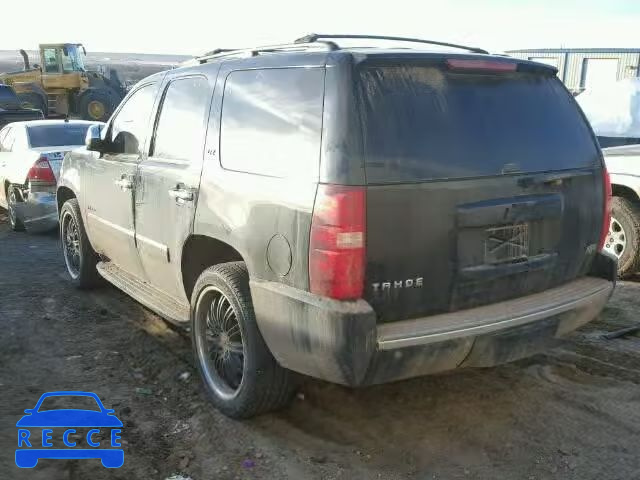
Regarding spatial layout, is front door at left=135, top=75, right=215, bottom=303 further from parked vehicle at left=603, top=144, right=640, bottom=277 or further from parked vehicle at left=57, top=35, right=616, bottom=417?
parked vehicle at left=603, top=144, right=640, bottom=277

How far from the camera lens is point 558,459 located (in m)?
3.12

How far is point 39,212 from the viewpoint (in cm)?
801

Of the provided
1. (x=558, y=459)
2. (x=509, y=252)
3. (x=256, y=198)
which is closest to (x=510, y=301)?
(x=509, y=252)

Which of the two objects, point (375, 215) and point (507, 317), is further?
point (507, 317)

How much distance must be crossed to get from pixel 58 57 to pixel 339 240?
23.0m

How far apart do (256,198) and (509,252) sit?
4.16 feet

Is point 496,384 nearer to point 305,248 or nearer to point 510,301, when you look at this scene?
point 510,301

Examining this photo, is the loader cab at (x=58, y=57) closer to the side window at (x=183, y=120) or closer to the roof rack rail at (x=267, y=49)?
the side window at (x=183, y=120)

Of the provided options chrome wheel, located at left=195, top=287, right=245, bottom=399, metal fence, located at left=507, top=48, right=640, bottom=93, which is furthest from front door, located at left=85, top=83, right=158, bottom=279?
metal fence, located at left=507, top=48, right=640, bottom=93

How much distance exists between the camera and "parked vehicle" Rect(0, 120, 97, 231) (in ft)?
26.0

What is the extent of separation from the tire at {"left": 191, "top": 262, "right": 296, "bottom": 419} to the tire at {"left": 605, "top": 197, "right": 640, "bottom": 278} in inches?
159

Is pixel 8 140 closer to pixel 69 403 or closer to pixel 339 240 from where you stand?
pixel 69 403

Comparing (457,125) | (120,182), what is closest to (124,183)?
(120,182)

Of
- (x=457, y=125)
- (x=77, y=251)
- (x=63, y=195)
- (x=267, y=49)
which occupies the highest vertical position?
(x=267, y=49)
